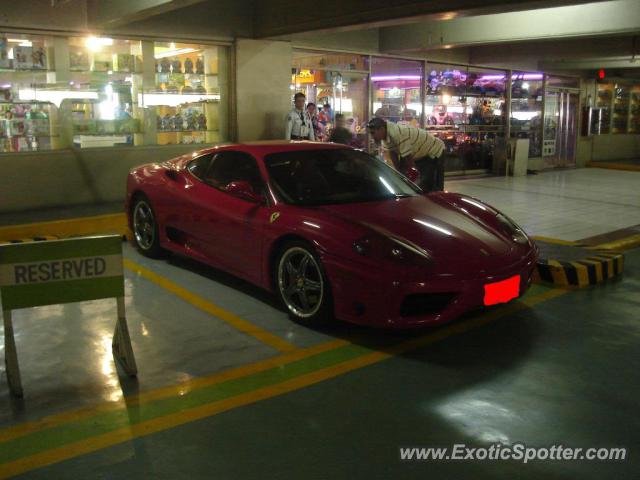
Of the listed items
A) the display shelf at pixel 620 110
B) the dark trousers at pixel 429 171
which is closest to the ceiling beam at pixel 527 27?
the dark trousers at pixel 429 171

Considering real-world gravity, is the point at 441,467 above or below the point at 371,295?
below

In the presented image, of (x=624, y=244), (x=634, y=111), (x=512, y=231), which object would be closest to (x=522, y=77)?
(x=634, y=111)

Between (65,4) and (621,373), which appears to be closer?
(621,373)

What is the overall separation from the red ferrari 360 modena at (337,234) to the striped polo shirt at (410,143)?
1.75m

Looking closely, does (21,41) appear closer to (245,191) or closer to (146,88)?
(146,88)

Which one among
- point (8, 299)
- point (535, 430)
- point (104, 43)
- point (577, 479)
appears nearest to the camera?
point (577, 479)

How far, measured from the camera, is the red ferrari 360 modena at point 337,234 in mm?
4363

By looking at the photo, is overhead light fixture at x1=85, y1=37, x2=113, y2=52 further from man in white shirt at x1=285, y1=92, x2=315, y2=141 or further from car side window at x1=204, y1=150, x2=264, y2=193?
car side window at x1=204, y1=150, x2=264, y2=193

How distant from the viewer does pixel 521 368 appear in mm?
4129

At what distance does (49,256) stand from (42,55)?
23.5ft

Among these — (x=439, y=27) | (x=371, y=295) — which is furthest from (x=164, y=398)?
(x=439, y=27)

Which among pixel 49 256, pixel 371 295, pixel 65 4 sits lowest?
pixel 371 295

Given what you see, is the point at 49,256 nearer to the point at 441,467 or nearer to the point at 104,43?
the point at 441,467

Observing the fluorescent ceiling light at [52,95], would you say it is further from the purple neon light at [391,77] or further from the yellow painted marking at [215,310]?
the purple neon light at [391,77]
